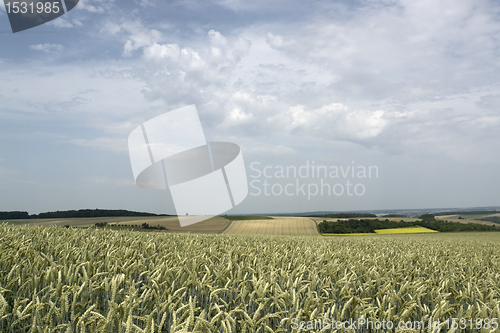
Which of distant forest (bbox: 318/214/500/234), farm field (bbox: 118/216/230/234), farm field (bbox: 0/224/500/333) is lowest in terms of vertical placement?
distant forest (bbox: 318/214/500/234)


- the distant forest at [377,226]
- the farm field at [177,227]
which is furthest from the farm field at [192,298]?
the distant forest at [377,226]

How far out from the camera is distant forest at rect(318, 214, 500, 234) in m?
46.5

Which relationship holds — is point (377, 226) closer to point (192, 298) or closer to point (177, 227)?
point (177, 227)

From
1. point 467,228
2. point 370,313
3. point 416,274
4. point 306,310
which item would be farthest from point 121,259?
point 467,228

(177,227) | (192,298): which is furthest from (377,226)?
(192,298)

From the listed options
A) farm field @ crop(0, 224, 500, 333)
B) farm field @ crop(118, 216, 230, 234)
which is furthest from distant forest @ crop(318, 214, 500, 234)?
farm field @ crop(0, 224, 500, 333)

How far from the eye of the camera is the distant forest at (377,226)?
1831 inches

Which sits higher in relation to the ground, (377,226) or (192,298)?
(192,298)

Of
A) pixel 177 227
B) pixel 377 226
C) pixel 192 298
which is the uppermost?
pixel 192 298

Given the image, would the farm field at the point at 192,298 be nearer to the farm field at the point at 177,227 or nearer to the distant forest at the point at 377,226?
the farm field at the point at 177,227

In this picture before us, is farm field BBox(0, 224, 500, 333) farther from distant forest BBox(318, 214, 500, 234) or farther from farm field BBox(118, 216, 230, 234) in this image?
distant forest BBox(318, 214, 500, 234)

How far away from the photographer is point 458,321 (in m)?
3.15

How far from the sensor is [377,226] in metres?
51.0

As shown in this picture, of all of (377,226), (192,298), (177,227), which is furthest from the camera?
(377,226)
